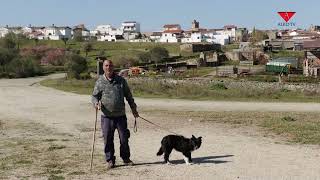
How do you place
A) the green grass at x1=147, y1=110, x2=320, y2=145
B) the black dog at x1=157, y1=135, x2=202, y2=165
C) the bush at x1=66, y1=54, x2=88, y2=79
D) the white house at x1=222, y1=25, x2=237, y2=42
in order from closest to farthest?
the black dog at x1=157, y1=135, x2=202, y2=165, the green grass at x1=147, y1=110, x2=320, y2=145, the bush at x1=66, y1=54, x2=88, y2=79, the white house at x1=222, y1=25, x2=237, y2=42

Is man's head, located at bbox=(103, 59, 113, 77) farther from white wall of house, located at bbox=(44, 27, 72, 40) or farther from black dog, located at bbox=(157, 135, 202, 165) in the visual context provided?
white wall of house, located at bbox=(44, 27, 72, 40)

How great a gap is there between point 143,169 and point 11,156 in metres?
3.44

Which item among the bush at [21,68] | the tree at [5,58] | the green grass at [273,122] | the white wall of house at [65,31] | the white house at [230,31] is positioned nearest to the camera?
the green grass at [273,122]

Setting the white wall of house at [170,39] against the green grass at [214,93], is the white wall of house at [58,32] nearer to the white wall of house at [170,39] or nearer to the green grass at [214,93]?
the white wall of house at [170,39]

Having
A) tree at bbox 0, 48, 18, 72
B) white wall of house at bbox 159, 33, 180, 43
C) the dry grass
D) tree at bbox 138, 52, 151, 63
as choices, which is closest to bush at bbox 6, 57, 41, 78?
tree at bbox 0, 48, 18, 72

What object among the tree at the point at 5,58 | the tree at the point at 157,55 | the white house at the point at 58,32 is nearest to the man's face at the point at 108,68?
the tree at the point at 5,58

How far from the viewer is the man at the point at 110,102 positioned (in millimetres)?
10039

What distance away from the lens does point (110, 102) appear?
395 inches

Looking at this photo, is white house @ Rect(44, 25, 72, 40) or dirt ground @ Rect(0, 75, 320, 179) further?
white house @ Rect(44, 25, 72, 40)

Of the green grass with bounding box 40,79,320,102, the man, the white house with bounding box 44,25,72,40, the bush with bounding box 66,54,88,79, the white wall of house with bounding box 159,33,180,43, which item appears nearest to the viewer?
the man

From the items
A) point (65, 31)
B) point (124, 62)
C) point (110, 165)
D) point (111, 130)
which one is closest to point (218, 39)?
point (65, 31)

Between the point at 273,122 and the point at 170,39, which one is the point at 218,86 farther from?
the point at 170,39

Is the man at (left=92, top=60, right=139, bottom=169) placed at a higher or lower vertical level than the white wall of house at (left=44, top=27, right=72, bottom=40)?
lower

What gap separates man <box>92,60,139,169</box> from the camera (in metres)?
10.0
